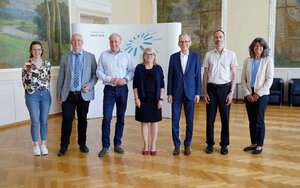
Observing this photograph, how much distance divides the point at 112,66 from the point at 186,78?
1.05 meters

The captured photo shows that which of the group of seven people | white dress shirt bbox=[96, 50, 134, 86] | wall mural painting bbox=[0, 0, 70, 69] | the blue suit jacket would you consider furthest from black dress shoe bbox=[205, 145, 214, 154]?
wall mural painting bbox=[0, 0, 70, 69]

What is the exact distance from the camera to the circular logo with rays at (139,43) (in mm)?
6980

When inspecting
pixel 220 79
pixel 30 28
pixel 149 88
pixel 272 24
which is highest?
pixel 272 24

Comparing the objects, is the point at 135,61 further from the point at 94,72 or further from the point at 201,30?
the point at 201,30

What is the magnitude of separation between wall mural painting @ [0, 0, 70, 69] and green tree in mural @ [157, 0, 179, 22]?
3.90m

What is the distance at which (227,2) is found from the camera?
32.1 feet

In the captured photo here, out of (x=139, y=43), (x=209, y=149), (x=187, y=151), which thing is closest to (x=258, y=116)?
(x=209, y=149)

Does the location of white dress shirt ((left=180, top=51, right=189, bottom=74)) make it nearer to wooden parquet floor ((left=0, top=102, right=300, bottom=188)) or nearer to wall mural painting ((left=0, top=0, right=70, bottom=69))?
wooden parquet floor ((left=0, top=102, right=300, bottom=188))

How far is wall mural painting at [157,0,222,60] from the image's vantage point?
992 cm

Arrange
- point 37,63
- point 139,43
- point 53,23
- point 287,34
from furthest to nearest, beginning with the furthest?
point 287,34, point 53,23, point 139,43, point 37,63

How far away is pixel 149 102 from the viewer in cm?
425

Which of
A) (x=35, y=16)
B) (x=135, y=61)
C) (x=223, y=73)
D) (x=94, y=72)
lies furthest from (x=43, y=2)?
(x=223, y=73)

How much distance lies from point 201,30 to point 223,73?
6.21 meters

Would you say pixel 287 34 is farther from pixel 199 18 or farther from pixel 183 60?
pixel 183 60
